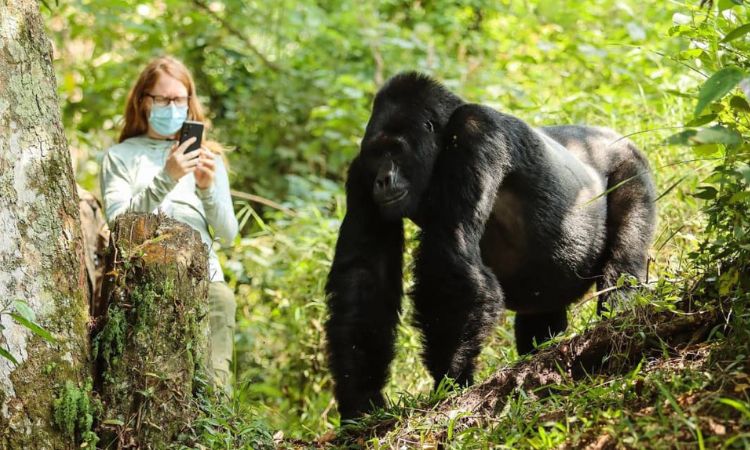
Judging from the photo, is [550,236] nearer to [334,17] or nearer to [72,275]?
[72,275]

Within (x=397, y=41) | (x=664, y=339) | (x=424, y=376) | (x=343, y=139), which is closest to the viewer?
(x=664, y=339)

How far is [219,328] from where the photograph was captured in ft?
15.5

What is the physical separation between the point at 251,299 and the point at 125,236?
3753 millimetres

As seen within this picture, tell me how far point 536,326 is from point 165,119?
2.64 metres

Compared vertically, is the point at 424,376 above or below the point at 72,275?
below

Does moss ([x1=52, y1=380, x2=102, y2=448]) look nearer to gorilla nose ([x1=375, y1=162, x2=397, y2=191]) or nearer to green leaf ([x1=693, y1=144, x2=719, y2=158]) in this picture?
gorilla nose ([x1=375, y1=162, x2=397, y2=191])

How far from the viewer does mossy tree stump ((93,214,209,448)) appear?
10.5ft

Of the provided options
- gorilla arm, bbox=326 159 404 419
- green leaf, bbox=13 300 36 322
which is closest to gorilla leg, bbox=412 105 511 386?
gorilla arm, bbox=326 159 404 419

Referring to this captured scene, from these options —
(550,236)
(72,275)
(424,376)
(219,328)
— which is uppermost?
(72,275)

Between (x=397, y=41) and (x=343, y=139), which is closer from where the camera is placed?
(x=343, y=139)

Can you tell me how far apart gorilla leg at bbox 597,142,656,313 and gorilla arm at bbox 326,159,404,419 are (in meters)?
1.26

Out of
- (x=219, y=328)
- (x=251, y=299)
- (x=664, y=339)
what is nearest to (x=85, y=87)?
(x=251, y=299)

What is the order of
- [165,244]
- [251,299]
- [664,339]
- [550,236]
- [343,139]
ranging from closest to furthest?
[664,339]
[165,244]
[550,236]
[251,299]
[343,139]

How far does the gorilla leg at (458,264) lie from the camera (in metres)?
3.87
